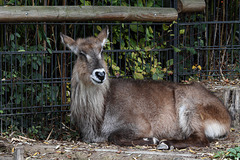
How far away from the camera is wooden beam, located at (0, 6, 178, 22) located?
6102 mm

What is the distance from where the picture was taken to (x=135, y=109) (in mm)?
6012

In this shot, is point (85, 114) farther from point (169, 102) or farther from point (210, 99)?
point (210, 99)

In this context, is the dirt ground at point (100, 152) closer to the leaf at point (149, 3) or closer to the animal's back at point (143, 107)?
the animal's back at point (143, 107)

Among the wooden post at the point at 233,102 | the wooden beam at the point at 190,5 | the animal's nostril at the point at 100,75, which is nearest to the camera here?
the animal's nostril at the point at 100,75

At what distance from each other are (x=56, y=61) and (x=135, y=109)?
5.44 feet

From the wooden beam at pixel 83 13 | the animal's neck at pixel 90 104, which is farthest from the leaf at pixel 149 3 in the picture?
the animal's neck at pixel 90 104

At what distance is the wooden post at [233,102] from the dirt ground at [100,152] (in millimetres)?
1210

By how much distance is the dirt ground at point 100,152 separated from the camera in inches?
194

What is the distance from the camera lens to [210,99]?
6141 mm

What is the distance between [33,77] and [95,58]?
5.26 ft

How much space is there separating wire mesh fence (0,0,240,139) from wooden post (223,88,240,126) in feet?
2.65

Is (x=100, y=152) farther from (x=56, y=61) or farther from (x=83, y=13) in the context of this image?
(x=83, y=13)

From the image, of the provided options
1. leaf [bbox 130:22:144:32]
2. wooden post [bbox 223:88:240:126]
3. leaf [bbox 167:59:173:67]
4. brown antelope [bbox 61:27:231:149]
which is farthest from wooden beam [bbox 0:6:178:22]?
wooden post [bbox 223:88:240:126]

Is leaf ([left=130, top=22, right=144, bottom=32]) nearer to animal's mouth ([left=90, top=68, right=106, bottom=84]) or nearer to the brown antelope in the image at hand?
the brown antelope
